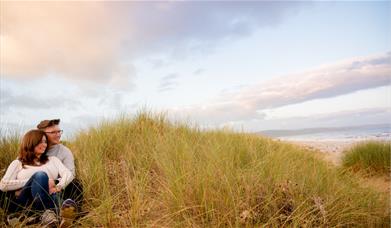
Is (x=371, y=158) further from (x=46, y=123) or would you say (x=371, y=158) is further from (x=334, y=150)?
(x=46, y=123)

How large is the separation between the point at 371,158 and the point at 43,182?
804 centimetres

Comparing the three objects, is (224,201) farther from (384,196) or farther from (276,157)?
(384,196)

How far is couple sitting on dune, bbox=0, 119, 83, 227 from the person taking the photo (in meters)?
4.19

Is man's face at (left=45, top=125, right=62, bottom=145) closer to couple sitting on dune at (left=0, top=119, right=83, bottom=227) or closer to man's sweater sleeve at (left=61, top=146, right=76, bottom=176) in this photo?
couple sitting on dune at (left=0, top=119, right=83, bottom=227)

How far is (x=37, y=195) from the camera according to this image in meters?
4.20

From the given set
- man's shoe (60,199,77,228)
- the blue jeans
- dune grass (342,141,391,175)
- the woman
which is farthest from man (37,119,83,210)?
dune grass (342,141,391,175)

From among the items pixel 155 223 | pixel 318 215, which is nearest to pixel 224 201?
pixel 155 223

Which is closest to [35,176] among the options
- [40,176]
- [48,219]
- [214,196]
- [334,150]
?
[40,176]

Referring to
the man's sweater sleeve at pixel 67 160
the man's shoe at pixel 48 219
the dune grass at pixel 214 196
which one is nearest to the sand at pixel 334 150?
the dune grass at pixel 214 196

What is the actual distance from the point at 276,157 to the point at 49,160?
10.3 feet

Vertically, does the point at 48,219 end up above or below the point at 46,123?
below

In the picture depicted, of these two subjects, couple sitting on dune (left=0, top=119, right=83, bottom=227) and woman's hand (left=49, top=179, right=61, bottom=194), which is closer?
couple sitting on dune (left=0, top=119, right=83, bottom=227)

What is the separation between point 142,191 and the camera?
428 cm

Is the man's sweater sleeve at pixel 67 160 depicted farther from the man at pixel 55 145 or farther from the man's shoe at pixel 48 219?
the man's shoe at pixel 48 219
